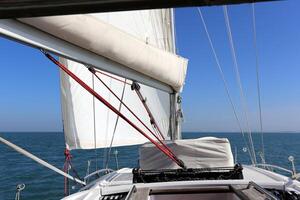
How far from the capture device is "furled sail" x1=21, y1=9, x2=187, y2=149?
12.5 ft

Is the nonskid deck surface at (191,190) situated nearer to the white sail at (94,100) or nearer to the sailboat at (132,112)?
the sailboat at (132,112)

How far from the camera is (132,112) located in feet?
16.5

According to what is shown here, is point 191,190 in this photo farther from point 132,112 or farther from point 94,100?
point 94,100

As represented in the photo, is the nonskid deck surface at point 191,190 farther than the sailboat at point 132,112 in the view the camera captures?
Yes

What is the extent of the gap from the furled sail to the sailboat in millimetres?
12

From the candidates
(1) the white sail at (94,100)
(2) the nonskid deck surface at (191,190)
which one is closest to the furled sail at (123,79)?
(1) the white sail at (94,100)

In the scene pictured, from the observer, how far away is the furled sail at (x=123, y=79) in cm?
380

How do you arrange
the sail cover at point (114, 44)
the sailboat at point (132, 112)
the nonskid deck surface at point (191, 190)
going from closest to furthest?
the sail cover at point (114, 44) → the sailboat at point (132, 112) → the nonskid deck surface at point (191, 190)

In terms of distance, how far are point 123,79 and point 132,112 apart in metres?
2.16

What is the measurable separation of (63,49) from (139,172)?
2.09 meters

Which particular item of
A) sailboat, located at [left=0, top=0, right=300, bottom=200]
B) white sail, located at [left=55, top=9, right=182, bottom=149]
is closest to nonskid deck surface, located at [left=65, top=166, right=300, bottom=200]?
sailboat, located at [left=0, top=0, right=300, bottom=200]

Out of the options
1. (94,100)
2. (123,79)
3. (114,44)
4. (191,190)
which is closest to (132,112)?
(191,190)

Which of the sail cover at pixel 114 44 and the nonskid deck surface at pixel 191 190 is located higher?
the sail cover at pixel 114 44

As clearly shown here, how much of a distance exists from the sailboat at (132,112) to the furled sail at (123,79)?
12 millimetres
